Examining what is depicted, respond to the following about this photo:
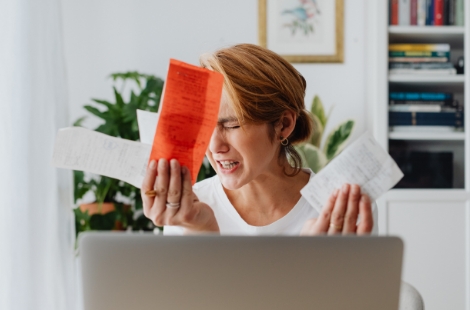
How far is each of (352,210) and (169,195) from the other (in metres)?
0.36

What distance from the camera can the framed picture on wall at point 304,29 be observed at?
122 inches

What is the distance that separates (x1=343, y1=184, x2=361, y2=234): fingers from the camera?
0.96 metres

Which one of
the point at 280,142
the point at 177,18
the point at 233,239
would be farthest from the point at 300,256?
the point at 177,18

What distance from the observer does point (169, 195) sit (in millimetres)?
1090

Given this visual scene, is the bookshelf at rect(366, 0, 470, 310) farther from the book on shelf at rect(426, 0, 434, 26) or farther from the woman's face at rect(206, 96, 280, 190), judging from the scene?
the woman's face at rect(206, 96, 280, 190)

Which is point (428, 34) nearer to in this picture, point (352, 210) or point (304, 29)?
point (304, 29)

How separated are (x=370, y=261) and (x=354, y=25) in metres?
2.60

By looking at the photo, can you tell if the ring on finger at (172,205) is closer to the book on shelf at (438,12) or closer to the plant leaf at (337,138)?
the plant leaf at (337,138)

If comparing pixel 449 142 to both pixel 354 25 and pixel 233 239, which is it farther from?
pixel 233 239

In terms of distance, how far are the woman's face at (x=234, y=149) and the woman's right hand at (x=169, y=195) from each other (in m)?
0.22

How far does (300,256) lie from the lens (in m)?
0.72

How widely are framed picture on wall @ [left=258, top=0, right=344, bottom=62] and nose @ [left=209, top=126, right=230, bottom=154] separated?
6.01ft

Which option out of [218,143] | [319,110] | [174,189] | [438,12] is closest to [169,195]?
[174,189]

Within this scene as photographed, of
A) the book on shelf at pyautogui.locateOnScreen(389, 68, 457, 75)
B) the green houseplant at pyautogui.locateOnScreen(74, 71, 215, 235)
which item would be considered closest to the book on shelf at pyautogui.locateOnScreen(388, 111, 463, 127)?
the book on shelf at pyautogui.locateOnScreen(389, 68, 457, 75)
